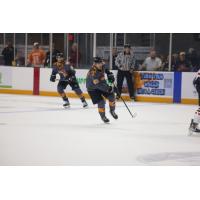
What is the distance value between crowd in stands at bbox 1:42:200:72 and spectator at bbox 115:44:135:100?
0.96ft

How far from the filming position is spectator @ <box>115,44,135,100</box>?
11.2m

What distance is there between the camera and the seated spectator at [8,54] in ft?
42.9

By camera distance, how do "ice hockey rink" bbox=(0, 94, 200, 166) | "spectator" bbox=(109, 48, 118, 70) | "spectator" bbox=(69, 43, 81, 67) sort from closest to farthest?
"ice hockey rink" bbox=(0, 94, 200, 166), "spectator" bbox=(109, 48, 118, 70), "spectator" bbox=(69, 43, 81, 67)

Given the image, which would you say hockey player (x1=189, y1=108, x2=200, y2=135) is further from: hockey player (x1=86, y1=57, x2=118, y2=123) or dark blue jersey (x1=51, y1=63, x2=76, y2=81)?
dark blue jersey (x1=51, y1=63, x2=76, y2=81)

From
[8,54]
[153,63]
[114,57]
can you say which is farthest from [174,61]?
[8,54]

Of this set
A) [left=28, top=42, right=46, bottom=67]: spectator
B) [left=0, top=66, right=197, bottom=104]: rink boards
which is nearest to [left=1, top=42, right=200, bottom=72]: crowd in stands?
[left=28, top=42, right=46, bottom=67]: spectator

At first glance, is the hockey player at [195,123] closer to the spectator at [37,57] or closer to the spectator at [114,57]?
the spectator at [114,57]

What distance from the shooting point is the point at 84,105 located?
32.4 ft

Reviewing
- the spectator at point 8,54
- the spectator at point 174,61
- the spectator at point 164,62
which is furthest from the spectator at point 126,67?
the spectator at point 8,54

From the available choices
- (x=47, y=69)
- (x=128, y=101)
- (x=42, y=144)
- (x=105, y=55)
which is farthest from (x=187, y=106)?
(x=42, y=144)

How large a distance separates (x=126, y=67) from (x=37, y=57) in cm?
230

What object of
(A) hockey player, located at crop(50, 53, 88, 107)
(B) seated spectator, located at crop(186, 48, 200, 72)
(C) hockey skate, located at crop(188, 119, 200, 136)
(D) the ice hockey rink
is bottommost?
(D) the ice hockey rink

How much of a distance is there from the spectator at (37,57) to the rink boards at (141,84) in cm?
13

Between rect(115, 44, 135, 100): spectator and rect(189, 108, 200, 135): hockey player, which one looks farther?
rect(115, 44, 135, 100): spectator
